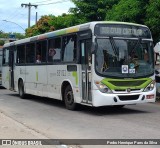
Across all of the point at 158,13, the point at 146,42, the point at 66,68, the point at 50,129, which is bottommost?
the point at 50,129

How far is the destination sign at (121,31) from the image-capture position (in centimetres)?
1250

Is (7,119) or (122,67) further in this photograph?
(122,67)

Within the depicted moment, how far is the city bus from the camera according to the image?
12219 mm

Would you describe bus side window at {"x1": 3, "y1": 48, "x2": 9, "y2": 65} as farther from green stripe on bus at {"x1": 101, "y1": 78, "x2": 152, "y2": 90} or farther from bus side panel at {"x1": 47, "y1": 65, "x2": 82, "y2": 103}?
green stripe on bus at {"x1": 101, "y1": 78, "x2": 152, "y2": 90}

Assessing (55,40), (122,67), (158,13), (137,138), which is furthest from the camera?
(158,13)

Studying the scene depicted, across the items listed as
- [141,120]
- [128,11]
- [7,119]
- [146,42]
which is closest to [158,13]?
[128,11]

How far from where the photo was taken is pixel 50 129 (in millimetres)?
10117

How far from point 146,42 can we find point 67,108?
3707 millimetres

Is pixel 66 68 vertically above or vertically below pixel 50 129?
above

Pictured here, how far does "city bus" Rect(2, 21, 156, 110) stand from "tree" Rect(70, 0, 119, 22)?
13.0m

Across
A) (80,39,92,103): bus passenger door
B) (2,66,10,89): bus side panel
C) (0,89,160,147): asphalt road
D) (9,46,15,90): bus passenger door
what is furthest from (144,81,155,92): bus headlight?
(2,66,10,89): bus side panel

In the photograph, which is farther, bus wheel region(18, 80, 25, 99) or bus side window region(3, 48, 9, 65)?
bus side window region(3, 48, 9, 65)

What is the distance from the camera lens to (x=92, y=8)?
2778cm

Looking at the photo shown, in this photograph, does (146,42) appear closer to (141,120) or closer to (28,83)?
(141,120)
